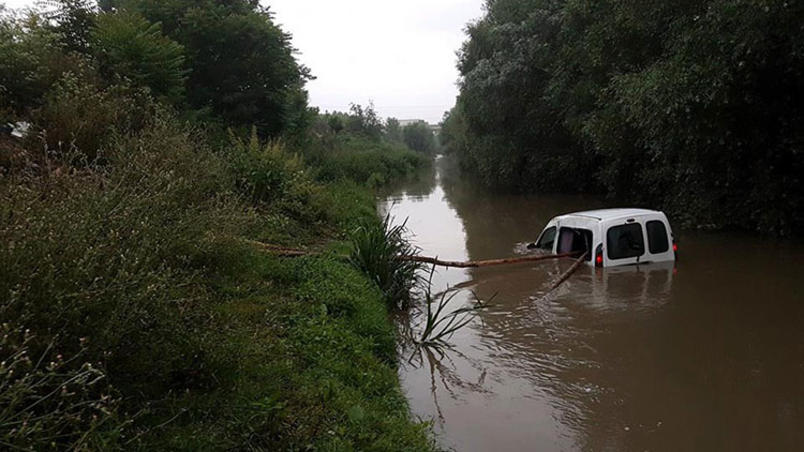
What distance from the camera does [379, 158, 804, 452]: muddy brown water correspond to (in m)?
5.03

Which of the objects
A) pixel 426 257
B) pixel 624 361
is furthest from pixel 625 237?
pixel 624 361

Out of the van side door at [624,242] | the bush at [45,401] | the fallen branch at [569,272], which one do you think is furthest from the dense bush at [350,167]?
the bush at [45,401]

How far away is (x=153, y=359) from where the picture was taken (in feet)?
10.8

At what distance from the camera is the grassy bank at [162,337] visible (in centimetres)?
264

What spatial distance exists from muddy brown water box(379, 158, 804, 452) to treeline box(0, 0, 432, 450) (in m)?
1.03

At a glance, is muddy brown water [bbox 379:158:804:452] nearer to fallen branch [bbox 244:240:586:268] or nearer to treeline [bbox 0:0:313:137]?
fallen branch [bbox 244:240:586:268]

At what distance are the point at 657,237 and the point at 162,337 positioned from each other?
9.34 meters

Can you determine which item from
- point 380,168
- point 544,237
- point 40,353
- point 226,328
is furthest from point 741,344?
point 380,168

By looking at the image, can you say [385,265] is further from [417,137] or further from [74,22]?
[417,137]

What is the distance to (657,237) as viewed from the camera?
33.4 ft

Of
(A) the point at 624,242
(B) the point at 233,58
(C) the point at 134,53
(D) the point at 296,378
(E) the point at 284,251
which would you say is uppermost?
(B) the point at 233,58

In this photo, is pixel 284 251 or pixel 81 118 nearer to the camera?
pixel 81 118

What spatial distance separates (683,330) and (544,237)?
459 centimetres

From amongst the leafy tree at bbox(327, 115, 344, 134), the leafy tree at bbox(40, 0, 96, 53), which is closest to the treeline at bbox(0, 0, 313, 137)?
the leafy tree at bbox(40, 0, 96, 53)
